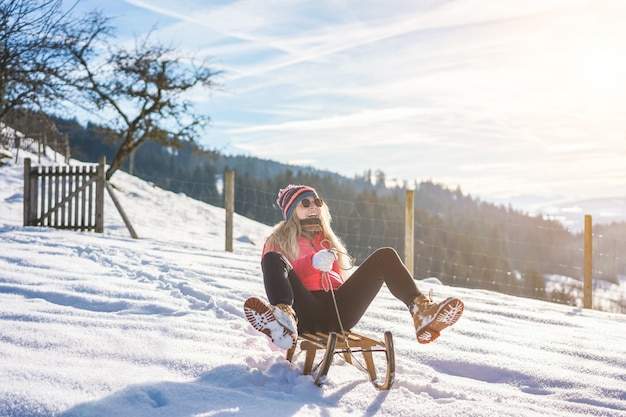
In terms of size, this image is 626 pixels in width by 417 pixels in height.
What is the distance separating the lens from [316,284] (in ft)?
10.9

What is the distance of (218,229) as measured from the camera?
787 inches

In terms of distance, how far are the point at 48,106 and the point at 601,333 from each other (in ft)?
37.6

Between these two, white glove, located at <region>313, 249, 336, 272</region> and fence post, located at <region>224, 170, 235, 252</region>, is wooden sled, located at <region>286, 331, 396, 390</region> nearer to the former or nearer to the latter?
white glove, located at <region>313, 249, 336, 272</region>

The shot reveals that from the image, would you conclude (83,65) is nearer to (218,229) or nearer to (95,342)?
(218,229)

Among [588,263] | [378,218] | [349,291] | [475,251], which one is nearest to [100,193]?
[588,263]

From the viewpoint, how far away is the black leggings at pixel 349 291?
307 cm

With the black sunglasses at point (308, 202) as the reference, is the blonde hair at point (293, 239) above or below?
below

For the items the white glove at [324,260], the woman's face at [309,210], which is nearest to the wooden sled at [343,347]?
the white glove at [324,260]

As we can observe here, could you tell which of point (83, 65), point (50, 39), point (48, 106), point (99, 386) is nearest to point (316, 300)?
point (99, 386)

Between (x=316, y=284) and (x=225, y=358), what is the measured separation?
0.66 meters

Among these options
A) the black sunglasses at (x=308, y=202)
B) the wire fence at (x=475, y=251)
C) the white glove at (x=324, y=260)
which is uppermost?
the black sunglasses at (x=308, y=202)

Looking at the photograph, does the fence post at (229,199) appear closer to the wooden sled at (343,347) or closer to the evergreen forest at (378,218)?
the wooden sled at (343,347)

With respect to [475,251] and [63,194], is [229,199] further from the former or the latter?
[475,251]

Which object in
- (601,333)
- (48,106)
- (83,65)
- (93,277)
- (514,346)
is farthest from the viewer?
(83,65)
